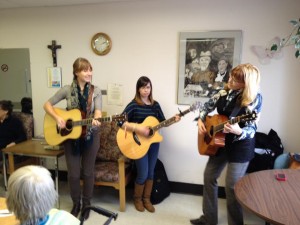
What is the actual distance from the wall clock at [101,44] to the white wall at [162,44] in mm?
59

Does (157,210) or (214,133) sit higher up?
(214,133)

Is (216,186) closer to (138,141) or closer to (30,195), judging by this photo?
(138,141)

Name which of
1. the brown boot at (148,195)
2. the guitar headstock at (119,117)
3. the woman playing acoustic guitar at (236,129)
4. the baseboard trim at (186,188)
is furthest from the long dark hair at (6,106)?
the woman playing acoustic guitar at (236,129)

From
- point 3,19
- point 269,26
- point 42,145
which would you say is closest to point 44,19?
point 3,19

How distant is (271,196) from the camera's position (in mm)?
1301

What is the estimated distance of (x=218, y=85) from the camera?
274 centimetres

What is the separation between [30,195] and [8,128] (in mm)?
2504

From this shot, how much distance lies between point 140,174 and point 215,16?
1833 mm

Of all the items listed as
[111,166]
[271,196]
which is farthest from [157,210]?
[271,196]

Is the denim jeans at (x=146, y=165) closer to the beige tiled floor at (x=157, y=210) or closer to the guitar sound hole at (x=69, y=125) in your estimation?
the beige tiled floor at (x=157, y=210)

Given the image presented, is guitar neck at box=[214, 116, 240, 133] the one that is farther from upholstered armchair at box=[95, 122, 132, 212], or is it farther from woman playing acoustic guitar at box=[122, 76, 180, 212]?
upholstered armchair at box=[95, 122, 132, 212]

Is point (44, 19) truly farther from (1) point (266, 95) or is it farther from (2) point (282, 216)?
(2) point (282, 216)

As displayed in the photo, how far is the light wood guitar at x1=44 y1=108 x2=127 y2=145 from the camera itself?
7.39ft

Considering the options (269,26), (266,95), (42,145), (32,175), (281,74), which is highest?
(269,26)
